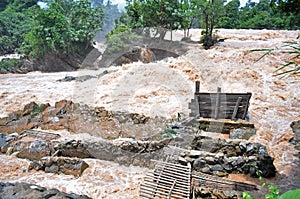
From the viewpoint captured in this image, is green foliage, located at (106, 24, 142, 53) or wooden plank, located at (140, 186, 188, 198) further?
green foliage, located at (106, 24, 142, 53)

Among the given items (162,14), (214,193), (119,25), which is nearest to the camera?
(214,193)

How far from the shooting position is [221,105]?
6457 mm

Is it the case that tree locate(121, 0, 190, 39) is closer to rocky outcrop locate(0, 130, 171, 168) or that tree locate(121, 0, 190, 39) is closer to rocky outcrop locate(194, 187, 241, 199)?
rocky outcrop locate(0, 130, 171, 168)

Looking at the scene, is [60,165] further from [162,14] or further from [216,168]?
[162,14]

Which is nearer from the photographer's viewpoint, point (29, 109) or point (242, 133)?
point (242, 133)

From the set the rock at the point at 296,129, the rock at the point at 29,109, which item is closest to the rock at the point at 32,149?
the rock at the point at 29,109

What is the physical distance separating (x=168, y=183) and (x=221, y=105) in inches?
130

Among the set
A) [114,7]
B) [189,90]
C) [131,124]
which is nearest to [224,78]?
[189,90]

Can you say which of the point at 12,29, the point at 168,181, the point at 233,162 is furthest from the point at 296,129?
the point at 12,29

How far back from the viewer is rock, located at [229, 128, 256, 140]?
6.05m

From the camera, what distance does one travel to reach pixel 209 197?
12.2 feet

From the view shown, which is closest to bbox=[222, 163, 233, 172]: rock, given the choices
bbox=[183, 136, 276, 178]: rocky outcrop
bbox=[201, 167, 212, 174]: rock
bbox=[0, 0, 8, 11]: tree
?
bbox=[183, 136, 276, 178]: rocky outcrop

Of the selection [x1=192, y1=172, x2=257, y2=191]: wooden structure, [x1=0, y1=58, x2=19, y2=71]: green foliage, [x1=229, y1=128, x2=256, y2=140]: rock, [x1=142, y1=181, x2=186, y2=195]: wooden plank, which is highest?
[x1=0, y1=58, x2=19, y2=71]: green foliage

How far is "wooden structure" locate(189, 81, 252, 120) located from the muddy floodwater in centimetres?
90
